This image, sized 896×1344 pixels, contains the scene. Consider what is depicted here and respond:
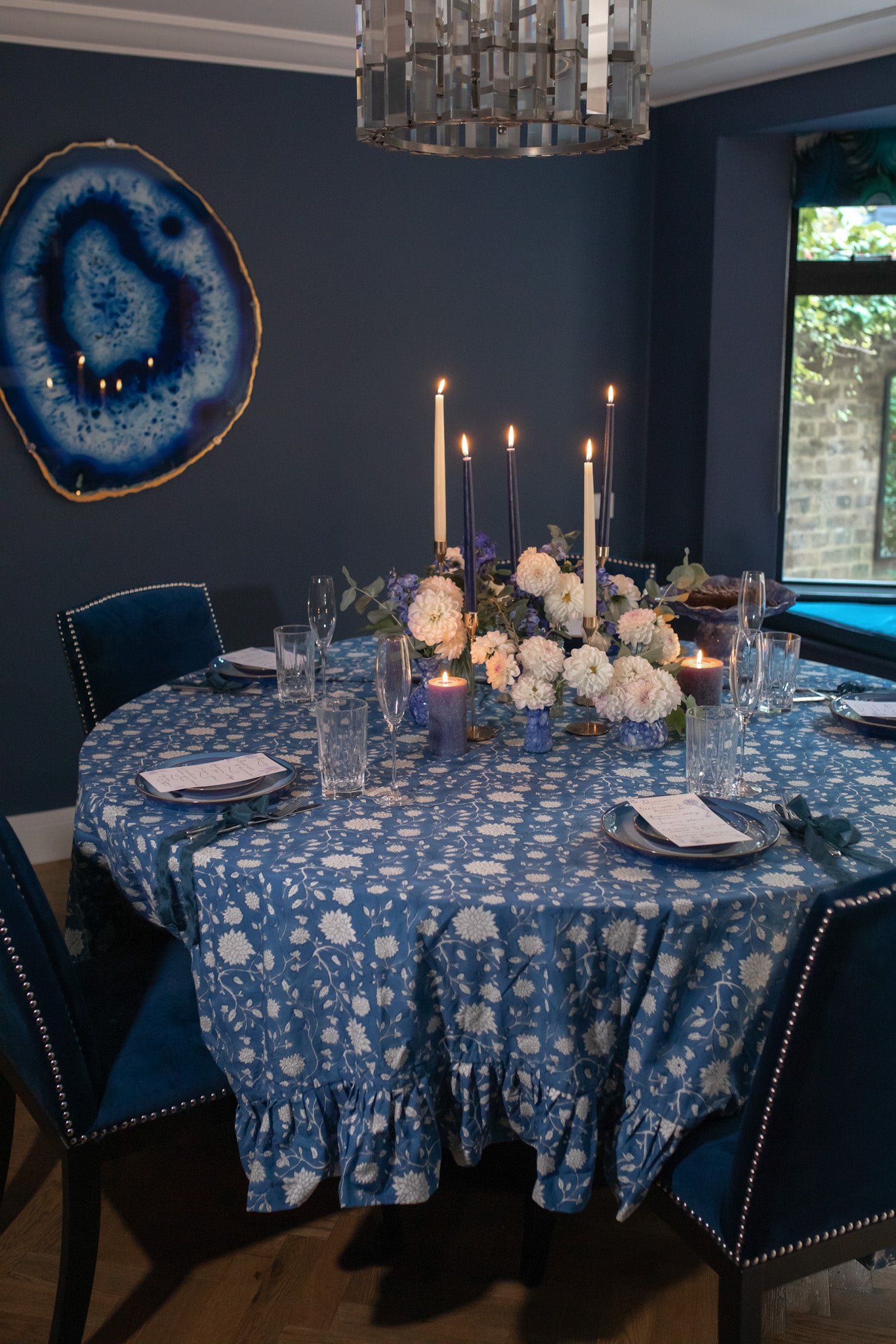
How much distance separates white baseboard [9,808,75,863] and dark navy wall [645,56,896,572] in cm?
235

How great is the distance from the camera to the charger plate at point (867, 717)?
6.66 ft

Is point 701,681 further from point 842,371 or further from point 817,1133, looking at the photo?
point 842,371

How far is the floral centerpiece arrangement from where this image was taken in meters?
1.89

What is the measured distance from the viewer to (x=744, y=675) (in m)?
1.91

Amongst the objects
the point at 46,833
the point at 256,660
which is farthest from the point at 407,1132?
the point at 46,833

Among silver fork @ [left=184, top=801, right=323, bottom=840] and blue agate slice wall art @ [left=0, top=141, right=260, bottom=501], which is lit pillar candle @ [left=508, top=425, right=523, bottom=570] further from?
blue agate slice wall art @ [left=0, top=141, right=260, bottom=501]

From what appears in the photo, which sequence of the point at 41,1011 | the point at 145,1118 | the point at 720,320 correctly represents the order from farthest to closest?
the point at 720,320, the point at 145,1118, the point at 41,1011

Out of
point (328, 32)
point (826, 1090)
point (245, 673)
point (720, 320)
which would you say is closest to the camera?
point (826, 1090)

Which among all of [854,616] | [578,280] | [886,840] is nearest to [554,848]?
[886,840]

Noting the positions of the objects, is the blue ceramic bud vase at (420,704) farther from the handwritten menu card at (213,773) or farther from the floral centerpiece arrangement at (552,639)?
the handwritten menu card at (213,773)

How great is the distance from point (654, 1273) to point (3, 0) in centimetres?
332

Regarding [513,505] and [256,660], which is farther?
[256,660]

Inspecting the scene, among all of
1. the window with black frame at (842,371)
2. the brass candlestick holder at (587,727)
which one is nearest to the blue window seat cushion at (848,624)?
the window with black frame at (842,371)

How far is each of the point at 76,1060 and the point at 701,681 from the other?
4.07 ft
